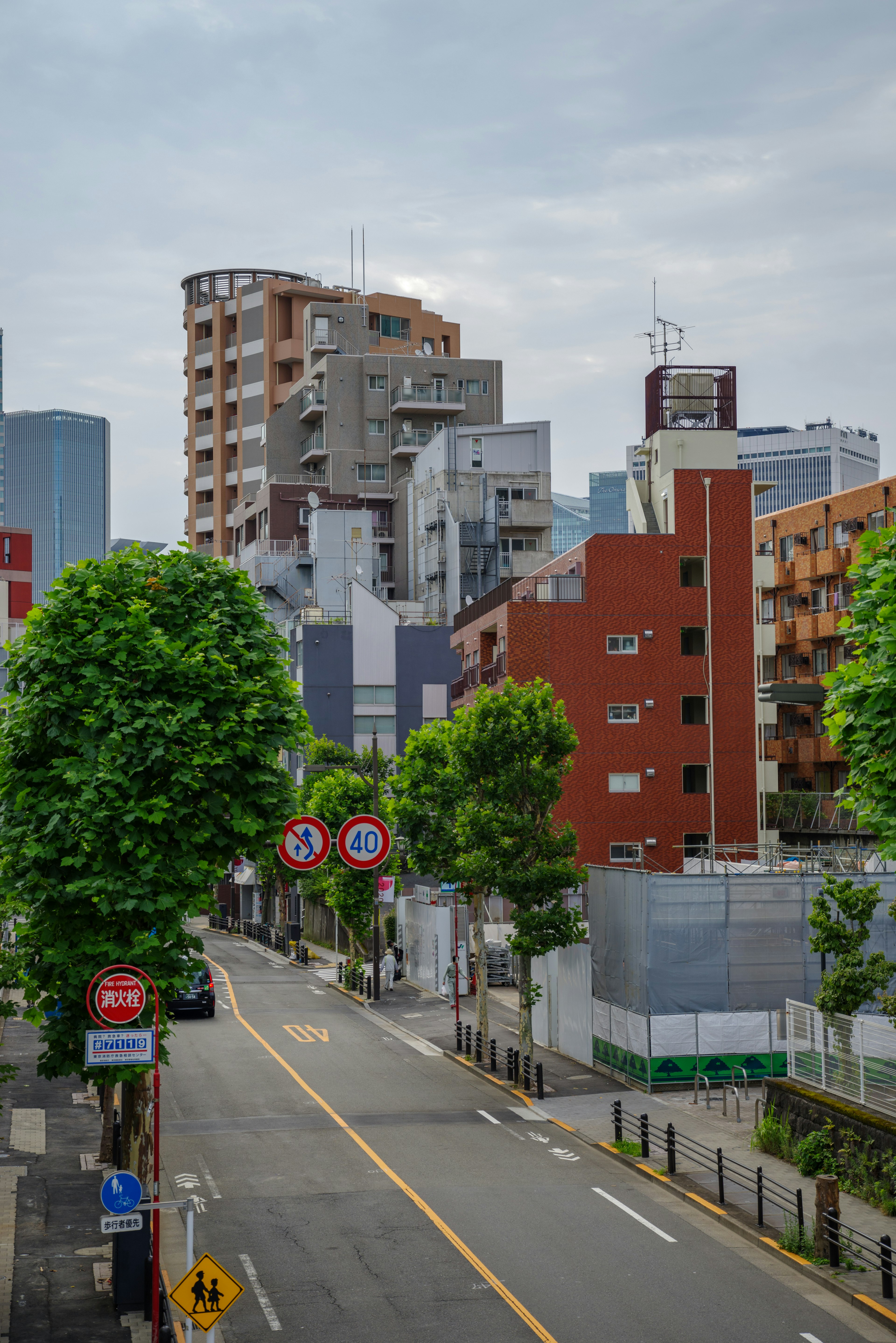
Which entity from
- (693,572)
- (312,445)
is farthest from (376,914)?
(312,445)

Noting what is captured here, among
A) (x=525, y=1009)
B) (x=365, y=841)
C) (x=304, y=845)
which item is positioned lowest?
(x=525, y=1009)

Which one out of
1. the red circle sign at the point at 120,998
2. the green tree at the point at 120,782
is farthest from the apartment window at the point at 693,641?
the red circle sign at the point at 120,998

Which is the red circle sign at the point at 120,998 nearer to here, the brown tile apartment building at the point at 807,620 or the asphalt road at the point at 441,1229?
the asphalt road at the point at 441,1229

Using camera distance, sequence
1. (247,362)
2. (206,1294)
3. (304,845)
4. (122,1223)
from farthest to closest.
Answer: (247,362), (304,845), (122,1223), (206,1294)

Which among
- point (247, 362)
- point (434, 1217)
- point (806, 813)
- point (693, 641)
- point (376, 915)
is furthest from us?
point (247, 362)

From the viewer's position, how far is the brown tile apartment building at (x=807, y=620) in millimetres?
61562

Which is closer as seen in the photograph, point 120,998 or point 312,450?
point 120,998

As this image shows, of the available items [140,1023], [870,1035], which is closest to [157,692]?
[140,1023]

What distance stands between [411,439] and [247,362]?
29454mm

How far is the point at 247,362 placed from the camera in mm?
133125

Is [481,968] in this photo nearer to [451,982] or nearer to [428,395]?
[451,982]

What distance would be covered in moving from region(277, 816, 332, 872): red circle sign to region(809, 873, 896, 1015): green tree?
33.7 ft

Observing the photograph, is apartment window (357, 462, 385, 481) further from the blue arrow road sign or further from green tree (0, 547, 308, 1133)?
the blue arrow road sign

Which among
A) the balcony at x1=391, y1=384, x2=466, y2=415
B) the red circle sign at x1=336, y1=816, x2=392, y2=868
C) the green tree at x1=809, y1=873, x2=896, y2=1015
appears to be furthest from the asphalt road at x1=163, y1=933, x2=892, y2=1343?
the balcony at x1=391, y1=384, x2=466, y2=415
